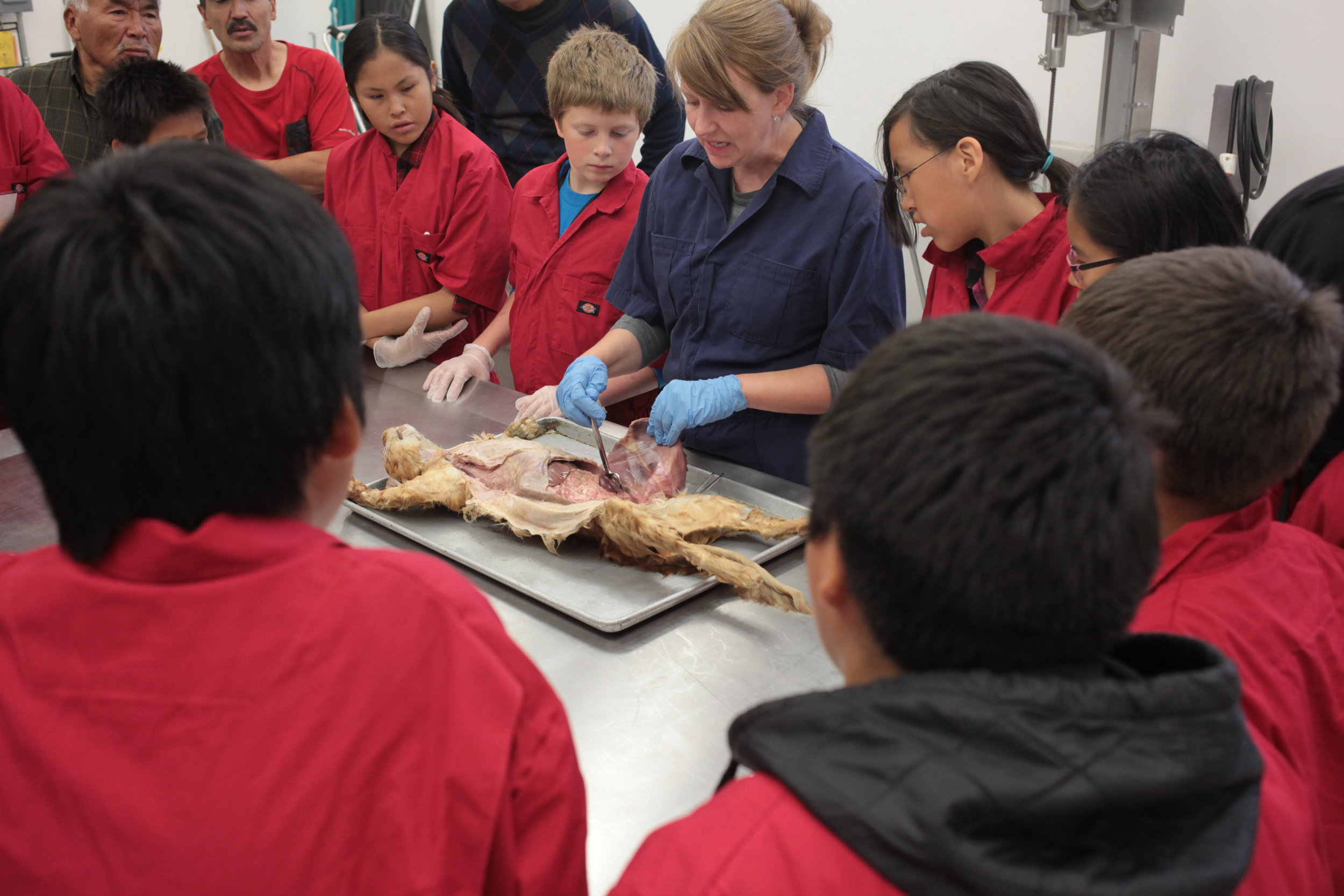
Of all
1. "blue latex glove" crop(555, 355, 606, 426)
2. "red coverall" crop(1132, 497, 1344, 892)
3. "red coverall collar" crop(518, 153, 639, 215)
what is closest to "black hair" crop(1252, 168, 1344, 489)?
"red coverall" crop(1132, 497, 1344, 892)

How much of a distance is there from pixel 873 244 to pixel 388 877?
1.92m

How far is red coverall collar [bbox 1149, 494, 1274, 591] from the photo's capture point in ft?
3.90

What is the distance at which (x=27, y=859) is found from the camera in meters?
0.82

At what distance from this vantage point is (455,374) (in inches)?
117

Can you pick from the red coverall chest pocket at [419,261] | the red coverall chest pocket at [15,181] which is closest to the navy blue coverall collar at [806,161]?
the red coverall chest pocket at [419,261]

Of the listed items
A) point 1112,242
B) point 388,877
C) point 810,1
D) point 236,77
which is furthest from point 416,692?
point 236,77

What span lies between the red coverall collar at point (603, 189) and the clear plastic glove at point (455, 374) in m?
0.55

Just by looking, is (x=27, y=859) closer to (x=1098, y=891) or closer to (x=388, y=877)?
(x=388, y=877)

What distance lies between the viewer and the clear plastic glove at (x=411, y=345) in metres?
3.16

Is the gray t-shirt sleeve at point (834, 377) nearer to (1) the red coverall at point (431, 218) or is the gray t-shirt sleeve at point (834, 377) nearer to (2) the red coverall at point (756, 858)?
(1) the red coverall at point (431, 218)

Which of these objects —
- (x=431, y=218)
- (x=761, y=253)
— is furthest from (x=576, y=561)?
(x=431, y=218)

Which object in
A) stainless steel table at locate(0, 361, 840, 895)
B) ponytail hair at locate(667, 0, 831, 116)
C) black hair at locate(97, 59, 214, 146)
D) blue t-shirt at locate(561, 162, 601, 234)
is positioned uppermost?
ponytail hair at locate(667, 0, 831, 116)

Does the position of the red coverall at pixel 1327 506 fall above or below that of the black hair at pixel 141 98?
below

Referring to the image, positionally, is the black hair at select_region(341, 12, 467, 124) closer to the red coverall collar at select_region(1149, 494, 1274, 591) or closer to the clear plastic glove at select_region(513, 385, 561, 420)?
the clear plastic glove at select_region(513, 385, 561, 420)
